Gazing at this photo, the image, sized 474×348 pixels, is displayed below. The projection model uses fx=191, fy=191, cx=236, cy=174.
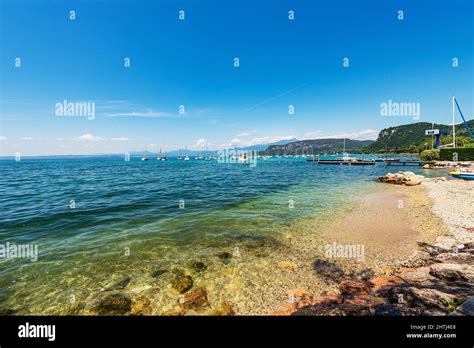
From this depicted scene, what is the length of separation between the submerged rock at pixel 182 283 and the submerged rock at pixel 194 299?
0.31 meters

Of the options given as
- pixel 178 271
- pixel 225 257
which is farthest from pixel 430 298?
pixel 178 271

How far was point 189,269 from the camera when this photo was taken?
809cm

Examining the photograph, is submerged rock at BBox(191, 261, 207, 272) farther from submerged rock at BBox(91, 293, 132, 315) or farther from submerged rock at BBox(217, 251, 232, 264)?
submerged rock at BBox(91, 293, 132, 315)

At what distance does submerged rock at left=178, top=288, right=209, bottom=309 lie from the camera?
19.9 ft

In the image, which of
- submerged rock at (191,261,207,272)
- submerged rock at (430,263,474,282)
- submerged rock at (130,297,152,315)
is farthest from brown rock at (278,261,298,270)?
submerged rock at (130,297,152,315)

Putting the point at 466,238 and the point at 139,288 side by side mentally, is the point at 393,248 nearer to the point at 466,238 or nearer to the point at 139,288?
the point at 466,238

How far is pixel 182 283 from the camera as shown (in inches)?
281

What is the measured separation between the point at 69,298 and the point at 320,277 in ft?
29.1

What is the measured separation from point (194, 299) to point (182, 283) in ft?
3.47

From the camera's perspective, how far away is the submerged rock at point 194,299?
6.06 m

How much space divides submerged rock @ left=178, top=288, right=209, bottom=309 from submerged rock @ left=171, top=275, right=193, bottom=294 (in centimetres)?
31
